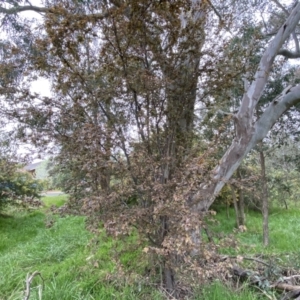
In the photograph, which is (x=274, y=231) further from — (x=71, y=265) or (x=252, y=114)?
(x=71, y=265)

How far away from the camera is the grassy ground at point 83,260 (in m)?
2.58

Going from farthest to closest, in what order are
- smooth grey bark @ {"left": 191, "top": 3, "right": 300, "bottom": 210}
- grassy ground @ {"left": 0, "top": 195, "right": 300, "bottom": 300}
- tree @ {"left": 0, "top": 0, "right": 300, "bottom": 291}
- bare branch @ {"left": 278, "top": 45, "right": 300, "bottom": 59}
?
bare branch @ {"left": 278, "top": 45, "right": 300, "bottom": 59}, smooth grey bark @ {"left": 191, "top": 3, "right": 300, "bottom": 210}, grassy ground @ {"left": 0, "top": 195, "right": 300, "bottom": 300}, tree @ {"left": 0, "top": 0, "right": 300, "bottom": 291}

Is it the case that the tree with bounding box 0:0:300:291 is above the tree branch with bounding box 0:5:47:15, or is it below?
below

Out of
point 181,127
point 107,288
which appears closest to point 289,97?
point 181,127

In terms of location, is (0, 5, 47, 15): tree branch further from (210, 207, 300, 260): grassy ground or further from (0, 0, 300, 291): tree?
(210, 207, 300, 260): grassy ground

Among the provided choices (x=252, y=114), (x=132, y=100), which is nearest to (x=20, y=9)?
(x=132, y=100)

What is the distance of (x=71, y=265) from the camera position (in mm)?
3631

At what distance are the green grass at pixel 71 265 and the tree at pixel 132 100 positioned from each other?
366mm

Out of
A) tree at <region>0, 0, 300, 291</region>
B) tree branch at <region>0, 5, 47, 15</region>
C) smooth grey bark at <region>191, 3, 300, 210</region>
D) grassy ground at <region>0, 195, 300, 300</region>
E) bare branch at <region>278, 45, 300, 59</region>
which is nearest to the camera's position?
tree at <region>0, 0, 300, 291</region>

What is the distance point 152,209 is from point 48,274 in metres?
1.91

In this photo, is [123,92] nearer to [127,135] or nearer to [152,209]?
[127,135]

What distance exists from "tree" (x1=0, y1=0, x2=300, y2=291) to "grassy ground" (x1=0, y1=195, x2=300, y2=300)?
13.5 inches

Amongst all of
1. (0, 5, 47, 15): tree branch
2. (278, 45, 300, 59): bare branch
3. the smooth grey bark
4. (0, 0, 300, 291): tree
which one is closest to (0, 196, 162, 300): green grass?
(0, 0, 300, 291): tree

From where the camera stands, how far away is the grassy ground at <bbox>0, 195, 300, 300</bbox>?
2.58 meters
